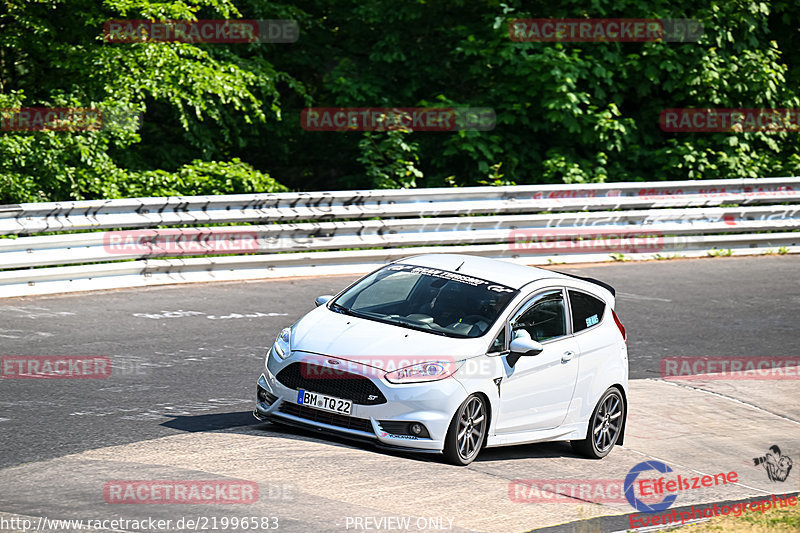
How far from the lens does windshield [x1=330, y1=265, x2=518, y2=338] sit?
9.66m

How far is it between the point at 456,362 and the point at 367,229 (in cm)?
937

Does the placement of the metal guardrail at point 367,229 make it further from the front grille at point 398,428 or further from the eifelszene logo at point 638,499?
the eifelszene logo at point 638,499

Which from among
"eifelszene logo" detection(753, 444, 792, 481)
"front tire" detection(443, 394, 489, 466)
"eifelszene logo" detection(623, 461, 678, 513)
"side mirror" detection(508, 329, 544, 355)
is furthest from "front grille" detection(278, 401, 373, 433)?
"eifelszene logo" detection(753, 444, 792, 481)

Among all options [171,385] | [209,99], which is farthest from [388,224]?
[171,385]

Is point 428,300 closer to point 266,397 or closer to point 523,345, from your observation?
point 523,345

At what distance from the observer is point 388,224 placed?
60.7ft

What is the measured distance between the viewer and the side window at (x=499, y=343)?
946 cm

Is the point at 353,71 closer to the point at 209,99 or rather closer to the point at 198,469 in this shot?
the point at 209,99

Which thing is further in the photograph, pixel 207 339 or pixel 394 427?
pixel 207 339

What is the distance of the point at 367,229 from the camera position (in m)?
18.3

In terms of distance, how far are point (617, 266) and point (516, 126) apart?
14.9ft

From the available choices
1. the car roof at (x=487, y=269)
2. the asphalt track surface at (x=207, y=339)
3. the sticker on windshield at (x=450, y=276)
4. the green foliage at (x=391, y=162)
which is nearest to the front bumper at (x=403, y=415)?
the asphalt track surface at (x=207, y=339)

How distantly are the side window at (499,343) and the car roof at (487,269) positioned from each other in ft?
1.96

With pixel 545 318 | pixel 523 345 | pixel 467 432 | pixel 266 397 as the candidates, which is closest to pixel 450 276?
pixel 545 318
